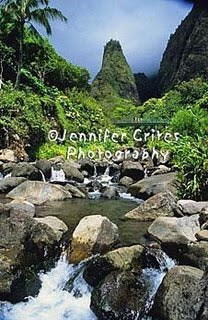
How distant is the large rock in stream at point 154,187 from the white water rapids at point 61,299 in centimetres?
471

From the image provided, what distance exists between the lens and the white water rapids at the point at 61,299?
5.49m

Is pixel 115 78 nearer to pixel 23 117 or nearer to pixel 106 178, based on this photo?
pixel 23 117

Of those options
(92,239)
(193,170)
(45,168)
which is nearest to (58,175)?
(45,168)

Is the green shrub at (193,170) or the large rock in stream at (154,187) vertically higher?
the green shrub at (193,170)

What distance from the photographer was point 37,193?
11.1 metres

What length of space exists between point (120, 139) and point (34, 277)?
21.3 m

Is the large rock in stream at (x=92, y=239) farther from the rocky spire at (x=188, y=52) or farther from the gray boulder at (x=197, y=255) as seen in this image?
the rocky spire at (x=188, y=52)

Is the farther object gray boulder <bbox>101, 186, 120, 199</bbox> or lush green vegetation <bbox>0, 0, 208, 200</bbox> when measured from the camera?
gray boulder <bbox>101, 186, 120, 199</bbox>

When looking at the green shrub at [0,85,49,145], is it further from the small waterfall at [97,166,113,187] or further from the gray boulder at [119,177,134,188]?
the gray boulder at [119,177,134,188]

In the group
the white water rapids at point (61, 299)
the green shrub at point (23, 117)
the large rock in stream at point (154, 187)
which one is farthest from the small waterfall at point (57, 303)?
the green shrub at point (23, 117)

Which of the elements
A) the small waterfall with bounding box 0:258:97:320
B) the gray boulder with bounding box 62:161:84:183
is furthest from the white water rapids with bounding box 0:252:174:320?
the gray boulder with bounding box 62:161:84:183

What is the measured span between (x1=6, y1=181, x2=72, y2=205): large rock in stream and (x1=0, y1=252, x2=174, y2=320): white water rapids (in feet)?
15.2

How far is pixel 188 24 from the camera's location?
60.8 meters

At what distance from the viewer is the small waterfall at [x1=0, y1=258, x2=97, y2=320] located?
5.48m
